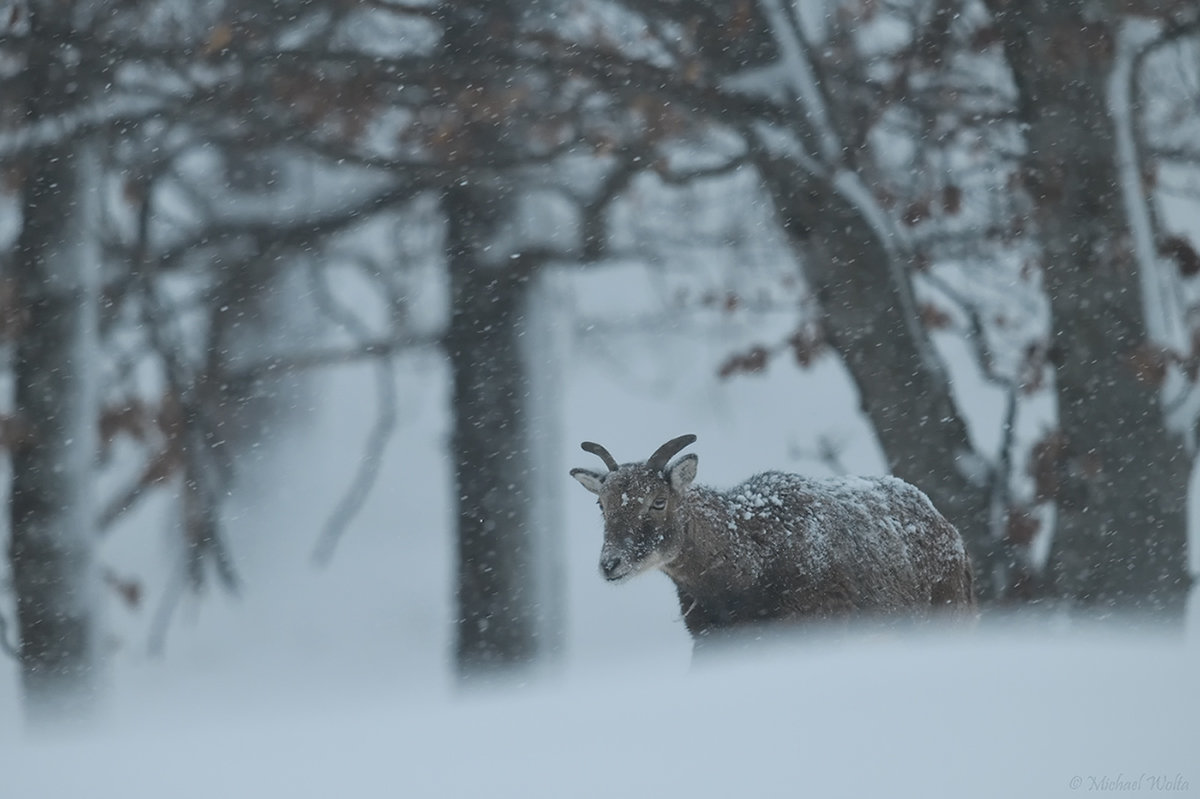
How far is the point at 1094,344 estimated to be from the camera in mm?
10461

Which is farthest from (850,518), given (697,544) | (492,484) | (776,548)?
(492,484)

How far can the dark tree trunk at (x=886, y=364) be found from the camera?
34.5ft

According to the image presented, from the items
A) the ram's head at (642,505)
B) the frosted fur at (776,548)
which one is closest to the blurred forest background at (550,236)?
the frosted fur at (776,548)

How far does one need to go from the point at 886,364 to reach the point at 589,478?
404cm

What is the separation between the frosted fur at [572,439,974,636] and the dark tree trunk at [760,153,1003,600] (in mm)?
2754

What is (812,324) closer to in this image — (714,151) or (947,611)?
(714,151)

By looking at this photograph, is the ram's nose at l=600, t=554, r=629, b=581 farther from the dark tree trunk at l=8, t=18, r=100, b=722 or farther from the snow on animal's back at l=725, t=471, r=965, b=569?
the dark tree trunk at l=8, t=18, r=100, b=722

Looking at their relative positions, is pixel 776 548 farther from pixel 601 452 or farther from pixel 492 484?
pixel 492 484

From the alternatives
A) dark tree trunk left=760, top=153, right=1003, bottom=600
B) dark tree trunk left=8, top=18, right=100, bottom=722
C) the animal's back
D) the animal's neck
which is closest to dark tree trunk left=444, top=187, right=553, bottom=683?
dark tree trunk left=760, top=153, right=1003, bottom=600

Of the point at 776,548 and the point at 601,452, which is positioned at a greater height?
the point at 601,452

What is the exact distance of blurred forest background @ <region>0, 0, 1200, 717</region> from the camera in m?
10.4

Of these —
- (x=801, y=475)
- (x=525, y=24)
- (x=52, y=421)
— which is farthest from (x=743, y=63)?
(x=52, y=421)

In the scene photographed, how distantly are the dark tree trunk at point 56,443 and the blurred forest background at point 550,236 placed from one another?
3 centimetres

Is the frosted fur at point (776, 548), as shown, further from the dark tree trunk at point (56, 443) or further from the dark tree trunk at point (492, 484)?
the dark tree trunk at point (56, 443)
